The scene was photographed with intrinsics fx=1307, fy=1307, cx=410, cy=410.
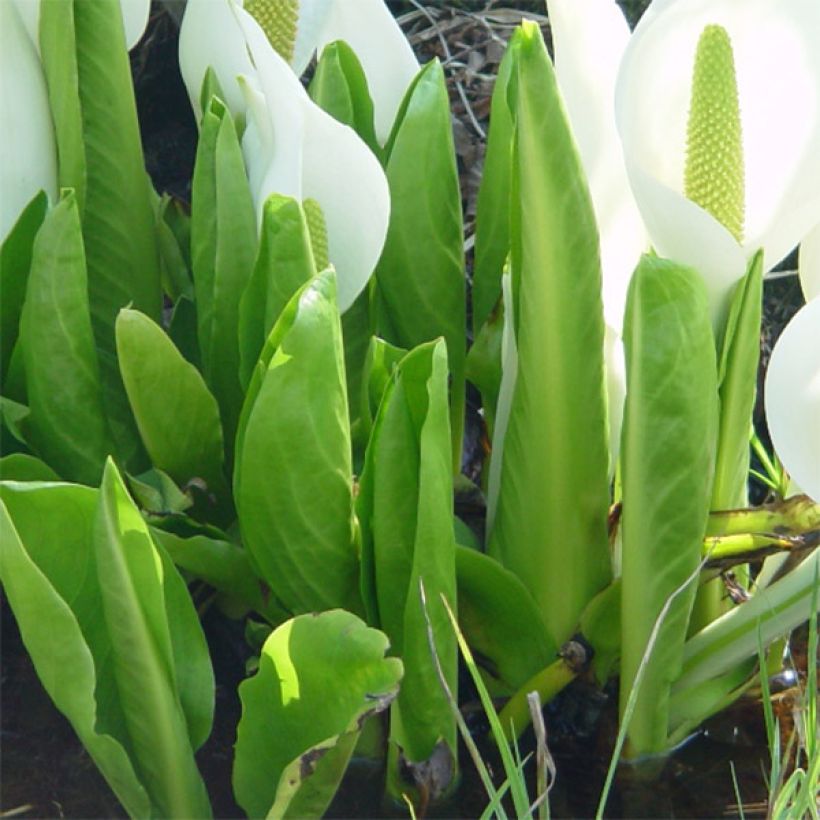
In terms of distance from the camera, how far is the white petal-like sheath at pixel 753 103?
658 mm

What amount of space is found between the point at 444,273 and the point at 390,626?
0.24 meters

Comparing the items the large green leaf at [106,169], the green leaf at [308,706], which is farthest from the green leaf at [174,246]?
the green leaf at [308,706]

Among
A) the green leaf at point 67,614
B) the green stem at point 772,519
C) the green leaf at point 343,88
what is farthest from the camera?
the green leaf at point 343,88

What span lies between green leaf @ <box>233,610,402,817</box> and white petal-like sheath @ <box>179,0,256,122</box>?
1.20ft

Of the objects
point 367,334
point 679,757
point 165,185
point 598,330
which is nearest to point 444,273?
point 367,334

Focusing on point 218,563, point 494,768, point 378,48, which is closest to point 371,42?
point 378,48

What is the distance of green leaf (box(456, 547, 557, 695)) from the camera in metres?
0.71

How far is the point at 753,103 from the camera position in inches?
28.3

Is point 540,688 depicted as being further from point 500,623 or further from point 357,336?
point 357,336

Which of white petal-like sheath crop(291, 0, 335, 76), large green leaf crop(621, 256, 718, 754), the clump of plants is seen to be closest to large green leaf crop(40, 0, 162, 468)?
the clump of plants

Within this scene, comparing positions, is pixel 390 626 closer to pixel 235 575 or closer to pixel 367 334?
pixel 235 575

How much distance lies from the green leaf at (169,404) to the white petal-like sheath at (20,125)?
0.16 m

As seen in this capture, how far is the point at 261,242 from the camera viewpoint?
2.21ft

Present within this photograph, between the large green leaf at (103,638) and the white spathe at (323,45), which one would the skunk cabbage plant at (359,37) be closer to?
the white spathe at (323,45)
